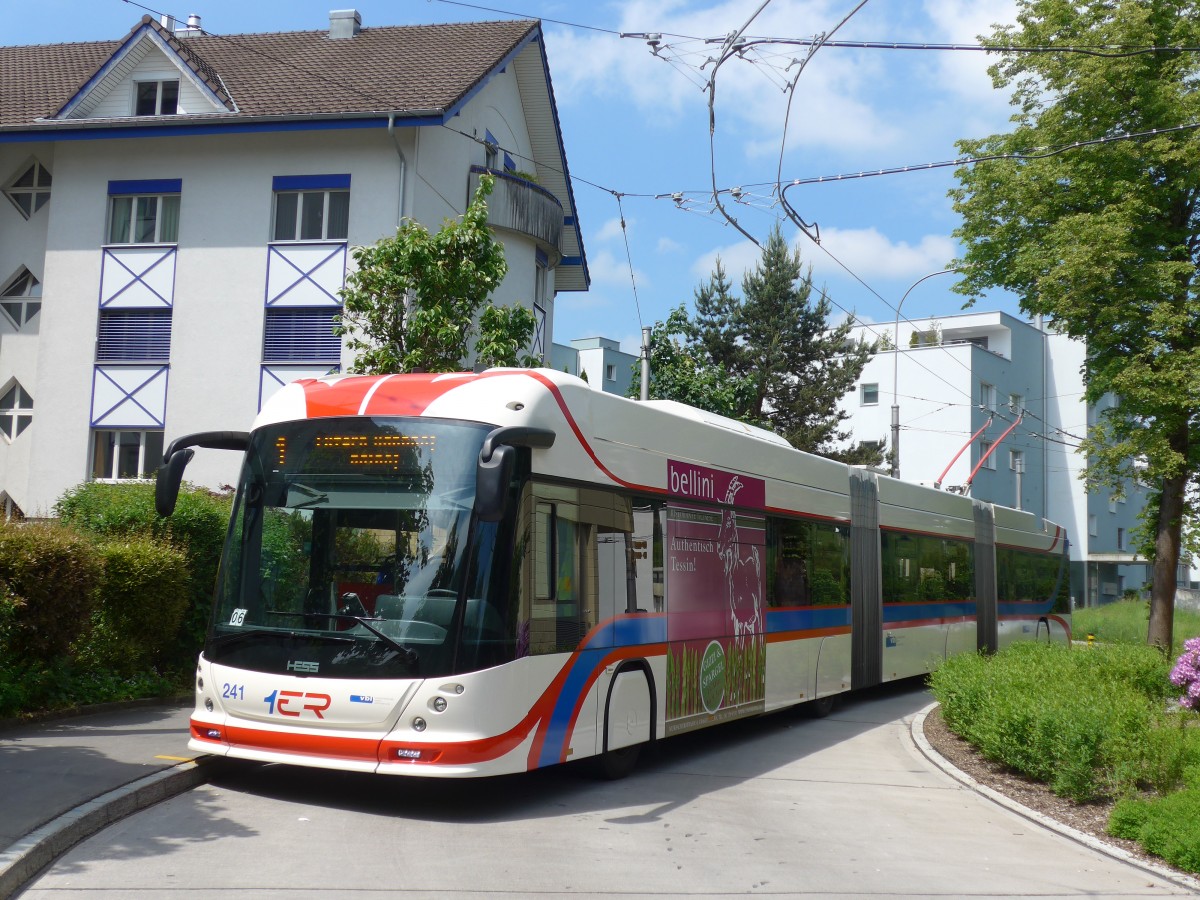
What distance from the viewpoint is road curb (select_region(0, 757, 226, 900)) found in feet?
21.1

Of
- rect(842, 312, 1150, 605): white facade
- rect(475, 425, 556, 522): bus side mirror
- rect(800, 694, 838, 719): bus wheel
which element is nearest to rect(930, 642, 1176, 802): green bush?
rect(800, 694, 838, 719): bus wheel

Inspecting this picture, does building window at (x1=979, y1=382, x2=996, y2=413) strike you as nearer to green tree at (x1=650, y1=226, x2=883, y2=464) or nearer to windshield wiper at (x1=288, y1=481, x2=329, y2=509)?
green tree at (x1=650, y1=226, x2=883, y2=464)

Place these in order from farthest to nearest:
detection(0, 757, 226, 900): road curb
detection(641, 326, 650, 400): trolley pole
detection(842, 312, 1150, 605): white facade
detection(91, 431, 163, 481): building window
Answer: detection(842, 312, 1150, 605): white facade → detection(641, 326, 650, 400): trolley pole → detection(91, 431, 163, 481): building window → detection(0, 757, 226, 900): road curb

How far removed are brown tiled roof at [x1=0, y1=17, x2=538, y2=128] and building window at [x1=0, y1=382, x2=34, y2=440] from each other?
5163mm

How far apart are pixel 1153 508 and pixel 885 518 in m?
10.1

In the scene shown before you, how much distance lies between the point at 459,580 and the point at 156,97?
63.4 ft

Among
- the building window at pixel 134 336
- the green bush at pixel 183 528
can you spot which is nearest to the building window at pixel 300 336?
the building window at pixel 134 336

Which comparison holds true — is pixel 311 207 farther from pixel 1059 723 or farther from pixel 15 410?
pixel 1059 723

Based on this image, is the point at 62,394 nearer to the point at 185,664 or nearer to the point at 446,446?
the point at 185,664

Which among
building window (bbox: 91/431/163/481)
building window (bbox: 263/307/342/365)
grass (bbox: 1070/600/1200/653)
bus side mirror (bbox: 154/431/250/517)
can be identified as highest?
building window (bbox: 263/307/342/365)

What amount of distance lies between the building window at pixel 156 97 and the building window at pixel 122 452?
626 centimetres

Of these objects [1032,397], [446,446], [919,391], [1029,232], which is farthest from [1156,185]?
[1032,397]

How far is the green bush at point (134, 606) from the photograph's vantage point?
12.5 m

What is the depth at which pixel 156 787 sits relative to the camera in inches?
336
